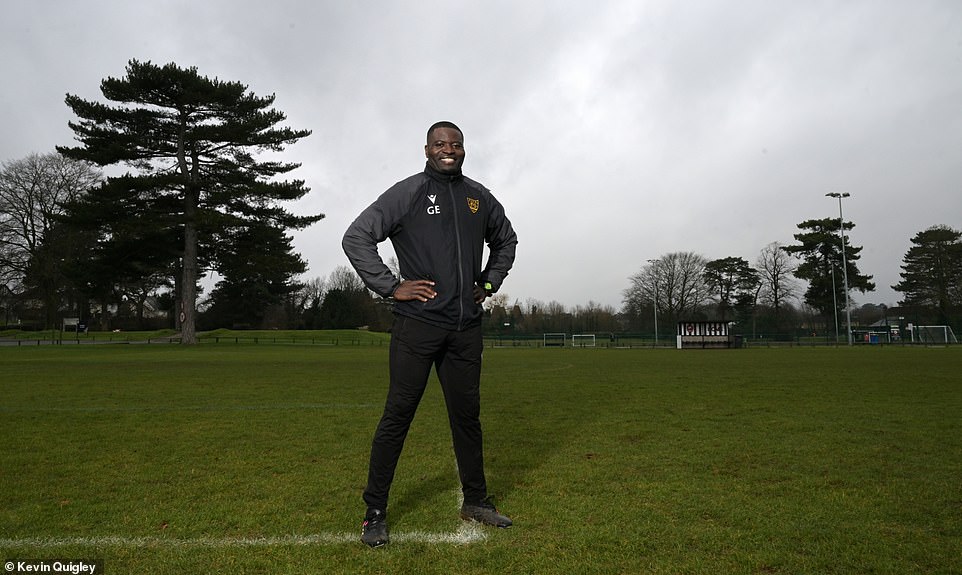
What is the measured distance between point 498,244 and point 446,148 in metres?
0.68

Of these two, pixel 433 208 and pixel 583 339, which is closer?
pixel 433 208

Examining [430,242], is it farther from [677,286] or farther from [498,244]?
[677,286]

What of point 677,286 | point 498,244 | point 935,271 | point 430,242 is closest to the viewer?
point 430,242

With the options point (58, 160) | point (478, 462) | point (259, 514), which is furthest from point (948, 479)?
point (58, 160)

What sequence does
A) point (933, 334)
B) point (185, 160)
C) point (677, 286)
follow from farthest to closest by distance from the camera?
point (677, 286)
point (933, 334)
point (185, 160)

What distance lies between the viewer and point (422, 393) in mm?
3354

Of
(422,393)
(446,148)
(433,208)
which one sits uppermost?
(446,148)

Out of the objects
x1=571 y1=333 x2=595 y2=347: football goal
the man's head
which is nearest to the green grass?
the man's head

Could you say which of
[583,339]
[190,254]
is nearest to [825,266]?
[583,339]

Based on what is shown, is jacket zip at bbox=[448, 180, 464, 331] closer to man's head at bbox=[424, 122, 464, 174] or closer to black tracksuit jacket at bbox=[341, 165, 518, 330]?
black tracksuit jacket at bbox=[341, 165, 518, 330]

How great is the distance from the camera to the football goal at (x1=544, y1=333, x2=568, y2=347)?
50344 millimetres

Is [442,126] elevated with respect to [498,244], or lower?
elevated

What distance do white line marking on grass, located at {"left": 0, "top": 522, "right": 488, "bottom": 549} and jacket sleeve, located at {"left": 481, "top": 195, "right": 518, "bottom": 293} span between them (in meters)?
1.37

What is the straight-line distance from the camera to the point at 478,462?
3500 millimetres
